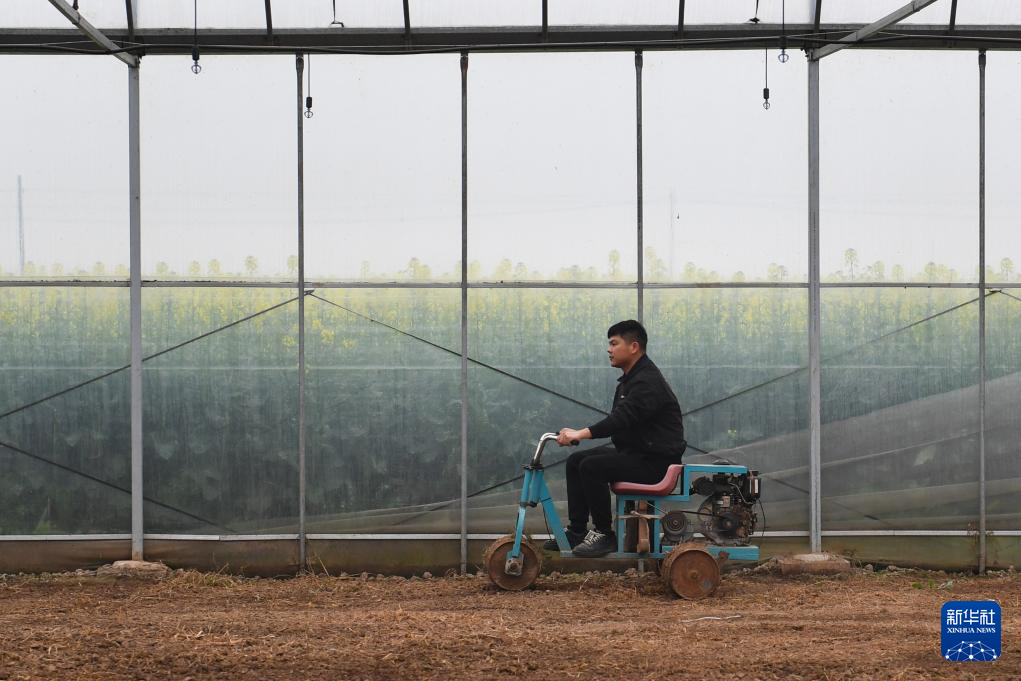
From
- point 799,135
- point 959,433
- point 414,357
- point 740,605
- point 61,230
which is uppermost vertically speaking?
point 799,135

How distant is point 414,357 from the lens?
344 inches

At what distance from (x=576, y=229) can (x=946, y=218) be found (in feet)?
9.45

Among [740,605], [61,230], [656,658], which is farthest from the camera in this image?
[61,230]

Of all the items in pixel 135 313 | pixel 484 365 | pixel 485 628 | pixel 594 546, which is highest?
pixel 135 313

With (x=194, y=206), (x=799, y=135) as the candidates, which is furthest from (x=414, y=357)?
(x=799, y=135)

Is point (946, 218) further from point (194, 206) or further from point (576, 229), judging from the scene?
point (194, 206)

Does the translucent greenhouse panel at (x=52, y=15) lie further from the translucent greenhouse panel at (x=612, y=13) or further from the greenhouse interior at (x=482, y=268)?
the translucent greenhouse panel at (x=612, y=13)

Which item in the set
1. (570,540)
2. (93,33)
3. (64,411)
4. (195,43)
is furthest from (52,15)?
(570,540)

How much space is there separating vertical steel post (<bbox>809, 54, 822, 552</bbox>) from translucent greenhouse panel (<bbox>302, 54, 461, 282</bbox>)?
107 inches

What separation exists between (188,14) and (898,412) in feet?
20.6

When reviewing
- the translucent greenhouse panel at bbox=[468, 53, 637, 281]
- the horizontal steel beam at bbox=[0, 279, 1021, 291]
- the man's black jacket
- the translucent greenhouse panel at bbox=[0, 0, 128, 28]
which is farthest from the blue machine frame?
the translucent greenhouse panel at bbox=[0, 0, 128, 28]

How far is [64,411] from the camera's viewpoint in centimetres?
867

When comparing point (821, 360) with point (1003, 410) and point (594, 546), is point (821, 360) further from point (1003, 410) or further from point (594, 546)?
point (594, 546)

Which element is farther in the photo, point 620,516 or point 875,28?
point 875,28
